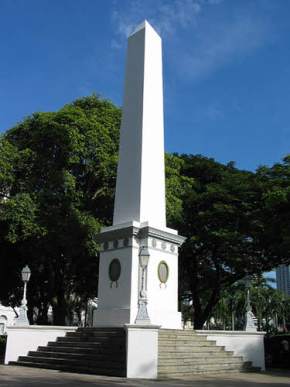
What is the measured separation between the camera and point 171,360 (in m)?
14.6

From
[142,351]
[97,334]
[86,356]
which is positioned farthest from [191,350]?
[86,356]

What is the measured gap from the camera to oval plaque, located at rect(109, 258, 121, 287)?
1716 centimetres

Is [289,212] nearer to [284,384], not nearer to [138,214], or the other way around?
[138,214]

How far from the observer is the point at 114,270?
17344 millimetres

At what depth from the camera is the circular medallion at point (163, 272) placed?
17422mm

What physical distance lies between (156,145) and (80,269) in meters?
9.63

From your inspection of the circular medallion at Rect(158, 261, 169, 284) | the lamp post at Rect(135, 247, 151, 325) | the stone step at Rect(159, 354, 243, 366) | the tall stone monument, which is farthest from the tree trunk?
the lamp post at Rect(135, 247, 151, 325)

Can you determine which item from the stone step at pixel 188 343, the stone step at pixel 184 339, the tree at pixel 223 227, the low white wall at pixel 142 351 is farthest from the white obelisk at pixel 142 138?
the tree at pixel 223 227

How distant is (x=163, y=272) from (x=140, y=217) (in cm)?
205

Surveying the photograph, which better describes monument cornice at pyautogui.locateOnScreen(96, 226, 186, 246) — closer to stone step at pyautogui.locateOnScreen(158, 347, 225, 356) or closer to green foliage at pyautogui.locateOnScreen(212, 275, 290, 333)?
stone step at pyautogui.locateOnScreen(158, 347, 225, 356)

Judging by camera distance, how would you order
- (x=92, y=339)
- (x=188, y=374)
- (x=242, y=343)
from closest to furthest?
(x=188, y=374), (x=92, y=339), (x=242, y=343)

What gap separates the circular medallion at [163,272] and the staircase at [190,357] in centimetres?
183

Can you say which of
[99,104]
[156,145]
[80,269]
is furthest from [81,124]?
[80,269]

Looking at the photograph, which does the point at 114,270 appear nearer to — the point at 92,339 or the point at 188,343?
the point at 92,339
